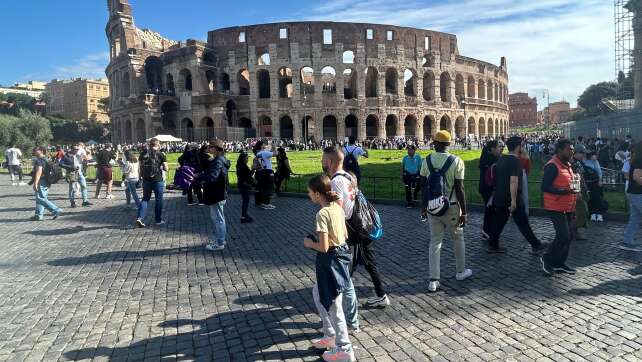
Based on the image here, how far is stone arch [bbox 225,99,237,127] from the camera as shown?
4494 centimetres

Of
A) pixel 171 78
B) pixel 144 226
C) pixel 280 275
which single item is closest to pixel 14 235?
pixel 144 226

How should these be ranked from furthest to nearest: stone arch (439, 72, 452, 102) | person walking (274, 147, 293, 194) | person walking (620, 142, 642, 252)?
stone arch (439, 72, 452, 102), person walking (274, 147, 293, 194), person walking (620, 142, 642, 252)

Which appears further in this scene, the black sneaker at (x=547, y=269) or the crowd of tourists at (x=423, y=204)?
the black sneaker at (x=547, y=269)

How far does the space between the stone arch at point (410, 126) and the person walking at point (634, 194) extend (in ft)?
137

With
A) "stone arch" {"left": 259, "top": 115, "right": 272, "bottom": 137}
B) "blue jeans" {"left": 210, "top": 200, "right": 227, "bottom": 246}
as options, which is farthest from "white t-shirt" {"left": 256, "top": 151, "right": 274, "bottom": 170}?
"stone arch" {"left": 259, "top": 115, "right": 272, "bottom": 137}

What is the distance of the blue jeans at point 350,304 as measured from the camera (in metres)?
3.52

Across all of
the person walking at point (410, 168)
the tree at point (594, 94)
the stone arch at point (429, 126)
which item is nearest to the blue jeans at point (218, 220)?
the person walking at point (410, 168)

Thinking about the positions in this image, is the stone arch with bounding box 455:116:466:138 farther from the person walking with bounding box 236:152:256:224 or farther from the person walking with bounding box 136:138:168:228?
the person walking with bounding box 136:138:168:228

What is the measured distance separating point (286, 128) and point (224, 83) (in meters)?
8.16

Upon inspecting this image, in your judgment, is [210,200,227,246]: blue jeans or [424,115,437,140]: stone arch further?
[424,115,437,140]: stone arch

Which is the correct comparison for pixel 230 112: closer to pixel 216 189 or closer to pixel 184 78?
pixel 184 78

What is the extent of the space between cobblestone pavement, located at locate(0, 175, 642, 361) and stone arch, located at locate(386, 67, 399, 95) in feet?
133

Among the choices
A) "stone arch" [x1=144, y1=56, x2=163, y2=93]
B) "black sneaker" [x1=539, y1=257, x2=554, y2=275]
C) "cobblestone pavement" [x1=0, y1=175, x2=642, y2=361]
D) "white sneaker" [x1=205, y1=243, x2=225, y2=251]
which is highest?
"stone arch" [x1=144, y1=56, x2=163, y2=93]

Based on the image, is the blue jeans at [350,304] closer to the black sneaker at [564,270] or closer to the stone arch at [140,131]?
the black sneaker at [564,270]
